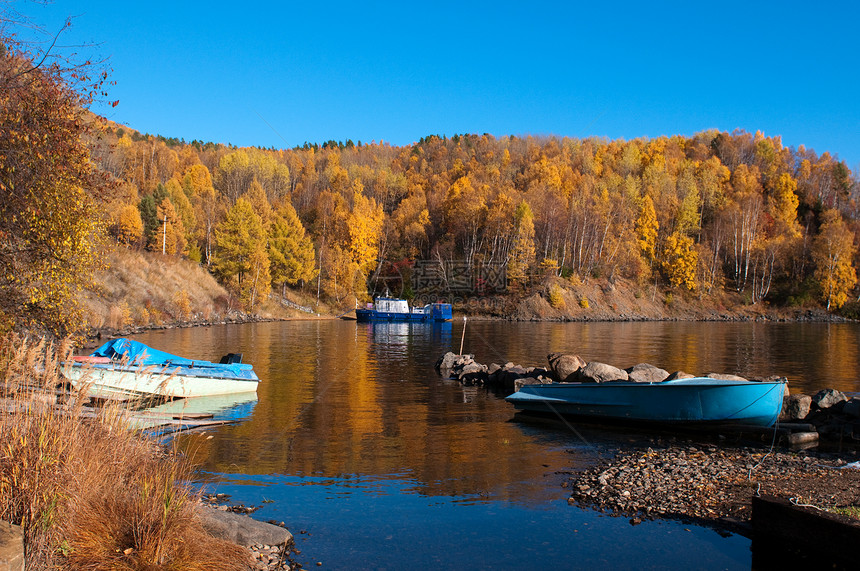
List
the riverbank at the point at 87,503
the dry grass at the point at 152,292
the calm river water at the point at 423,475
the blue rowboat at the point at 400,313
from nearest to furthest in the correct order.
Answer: the riverbank at the point at 87,503 < the calm river water at the point at 423,475 < the dry grass at the point at 152,292 < the blue rowboat at the point at 400,313

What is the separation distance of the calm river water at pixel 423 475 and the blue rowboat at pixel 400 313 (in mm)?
44590

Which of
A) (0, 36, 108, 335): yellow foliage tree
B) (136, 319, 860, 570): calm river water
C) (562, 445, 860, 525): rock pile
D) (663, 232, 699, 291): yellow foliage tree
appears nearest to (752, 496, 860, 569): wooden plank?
(136, 319, 860, 570): calm river water

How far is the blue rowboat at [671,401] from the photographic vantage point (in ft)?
50.2

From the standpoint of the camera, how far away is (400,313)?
7550 centimetres

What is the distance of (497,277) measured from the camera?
86250 millimetres

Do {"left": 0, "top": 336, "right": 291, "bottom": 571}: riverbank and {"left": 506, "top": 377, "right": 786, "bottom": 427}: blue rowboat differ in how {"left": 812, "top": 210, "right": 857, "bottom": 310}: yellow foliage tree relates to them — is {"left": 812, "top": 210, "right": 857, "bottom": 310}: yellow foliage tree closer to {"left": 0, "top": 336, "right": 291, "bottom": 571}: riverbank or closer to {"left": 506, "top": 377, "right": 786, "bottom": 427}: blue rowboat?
{"left": 506, "top": 377, "right": 786, "bottom": 427}: blue rowboat

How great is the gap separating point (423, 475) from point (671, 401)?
7.85 m

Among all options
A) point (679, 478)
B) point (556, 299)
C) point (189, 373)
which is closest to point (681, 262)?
point (556, 299)

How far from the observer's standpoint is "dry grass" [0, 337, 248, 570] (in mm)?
5547

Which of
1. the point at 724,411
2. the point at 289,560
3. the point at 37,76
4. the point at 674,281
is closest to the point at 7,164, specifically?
the point at 37,76

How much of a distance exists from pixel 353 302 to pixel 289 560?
76.5 m

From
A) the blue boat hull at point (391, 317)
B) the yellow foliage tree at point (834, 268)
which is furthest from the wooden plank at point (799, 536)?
the yellow foliage tree at point (834, 268)

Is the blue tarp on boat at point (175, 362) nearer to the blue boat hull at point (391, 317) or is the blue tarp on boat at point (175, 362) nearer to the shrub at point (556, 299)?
the blue boat hull at point (391, 317)

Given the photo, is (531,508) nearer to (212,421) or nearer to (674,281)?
(212,421)
